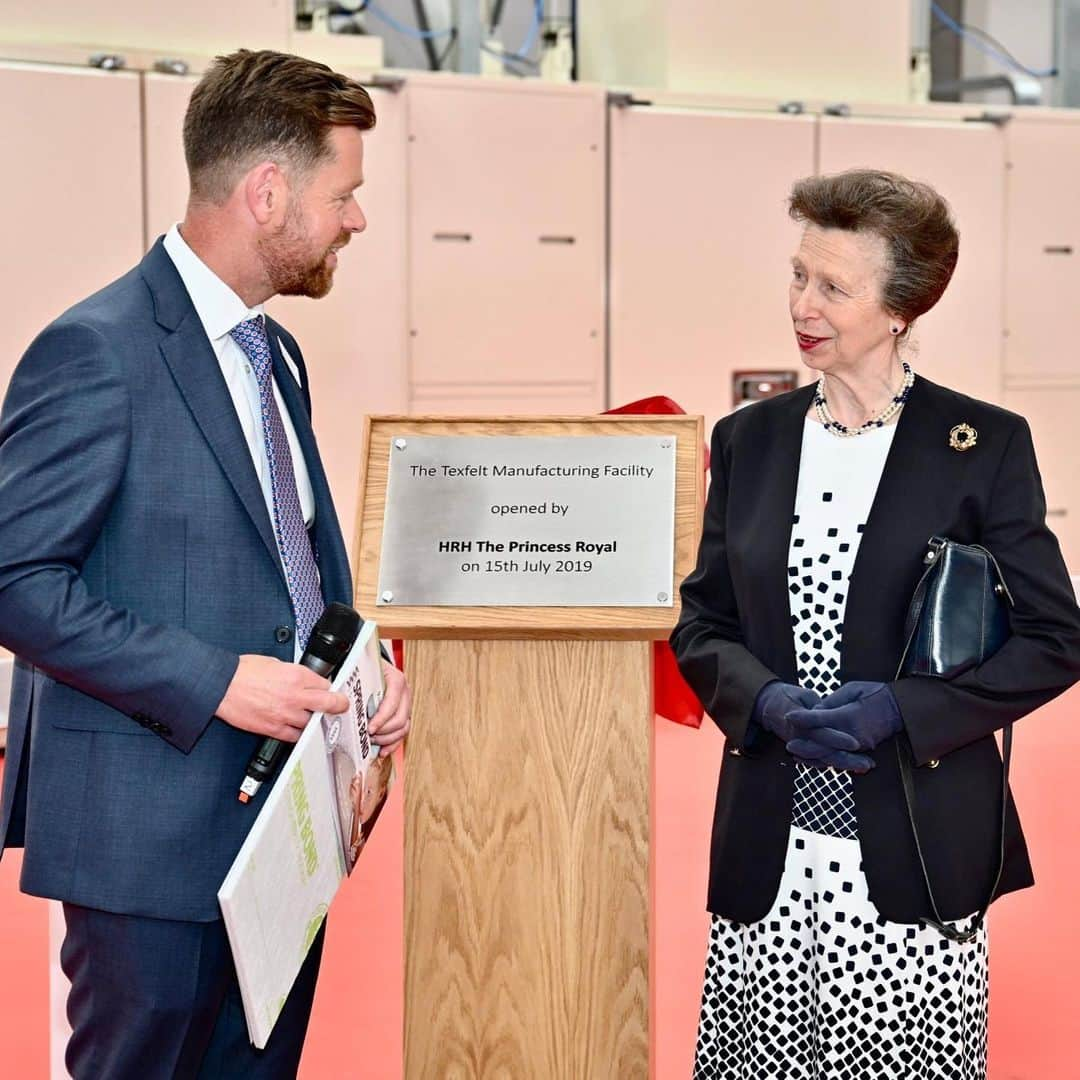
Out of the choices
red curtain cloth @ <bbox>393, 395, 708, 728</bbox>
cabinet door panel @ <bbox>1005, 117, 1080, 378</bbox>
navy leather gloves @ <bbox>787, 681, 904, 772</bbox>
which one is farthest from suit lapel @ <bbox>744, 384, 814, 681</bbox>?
cabinet door panel @ <bbox>1005, 117, 1080, 378</bbox>

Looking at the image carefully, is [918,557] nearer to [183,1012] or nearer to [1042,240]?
[183,1012]

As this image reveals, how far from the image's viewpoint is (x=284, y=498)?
2004mm

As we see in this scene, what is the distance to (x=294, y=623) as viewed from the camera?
196cm

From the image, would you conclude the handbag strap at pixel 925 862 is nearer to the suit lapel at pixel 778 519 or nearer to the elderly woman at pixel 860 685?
the elderly woman at pixel 860 685

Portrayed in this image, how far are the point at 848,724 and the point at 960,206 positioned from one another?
17.0ft

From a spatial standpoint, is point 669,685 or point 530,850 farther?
point 669,685

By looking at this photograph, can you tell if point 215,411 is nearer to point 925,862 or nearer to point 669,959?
point 925,862

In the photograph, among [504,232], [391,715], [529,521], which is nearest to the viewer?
[391,715]

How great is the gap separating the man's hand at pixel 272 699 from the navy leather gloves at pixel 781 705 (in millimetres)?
629

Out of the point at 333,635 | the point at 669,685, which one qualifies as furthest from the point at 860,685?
the point at 669,685

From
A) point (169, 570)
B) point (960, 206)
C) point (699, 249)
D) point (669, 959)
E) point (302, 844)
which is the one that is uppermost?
point (960, 206)

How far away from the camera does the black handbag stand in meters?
2.03

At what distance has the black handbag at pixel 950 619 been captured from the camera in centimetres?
203

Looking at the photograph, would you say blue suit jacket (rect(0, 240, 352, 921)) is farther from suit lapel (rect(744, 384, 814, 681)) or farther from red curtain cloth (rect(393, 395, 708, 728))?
red curtain cloth (rect(393, 395, 708, 728))
